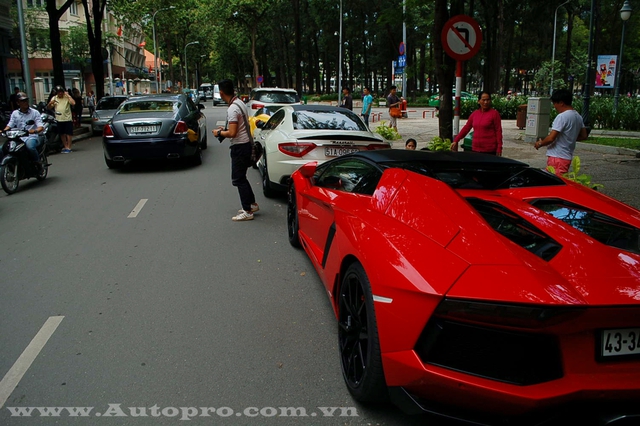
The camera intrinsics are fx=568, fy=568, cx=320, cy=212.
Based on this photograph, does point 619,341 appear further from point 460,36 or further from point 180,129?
point 180,129

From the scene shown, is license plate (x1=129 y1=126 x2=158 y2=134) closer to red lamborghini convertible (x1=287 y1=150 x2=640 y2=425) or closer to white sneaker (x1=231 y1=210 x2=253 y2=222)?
white sneaker (x1=231 y1=210 x2=253 y2=222)

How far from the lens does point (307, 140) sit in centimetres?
848

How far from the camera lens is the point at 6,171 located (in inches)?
385

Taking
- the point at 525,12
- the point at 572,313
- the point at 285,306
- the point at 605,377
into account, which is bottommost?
the point at 285,306

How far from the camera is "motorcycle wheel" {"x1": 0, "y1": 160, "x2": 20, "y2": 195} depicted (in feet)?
31.7

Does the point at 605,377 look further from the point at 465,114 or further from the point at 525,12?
the point at 525,12

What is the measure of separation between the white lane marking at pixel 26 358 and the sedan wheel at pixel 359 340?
201 centimetres

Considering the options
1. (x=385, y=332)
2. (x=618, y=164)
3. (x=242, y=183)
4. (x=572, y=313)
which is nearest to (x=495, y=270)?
(x=572, y=313)

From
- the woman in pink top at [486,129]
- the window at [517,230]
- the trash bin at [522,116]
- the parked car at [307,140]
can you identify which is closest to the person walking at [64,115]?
the parked car at [307,140]

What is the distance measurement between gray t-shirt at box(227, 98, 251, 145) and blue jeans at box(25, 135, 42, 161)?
5.00 meters

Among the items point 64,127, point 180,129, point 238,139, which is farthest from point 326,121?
point 64,127

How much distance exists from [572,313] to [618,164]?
11593mm

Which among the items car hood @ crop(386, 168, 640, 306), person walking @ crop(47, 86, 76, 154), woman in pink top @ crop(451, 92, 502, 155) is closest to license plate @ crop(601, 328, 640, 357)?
car hood @ crop(386, 168, 640, 306)

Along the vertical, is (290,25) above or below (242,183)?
above
